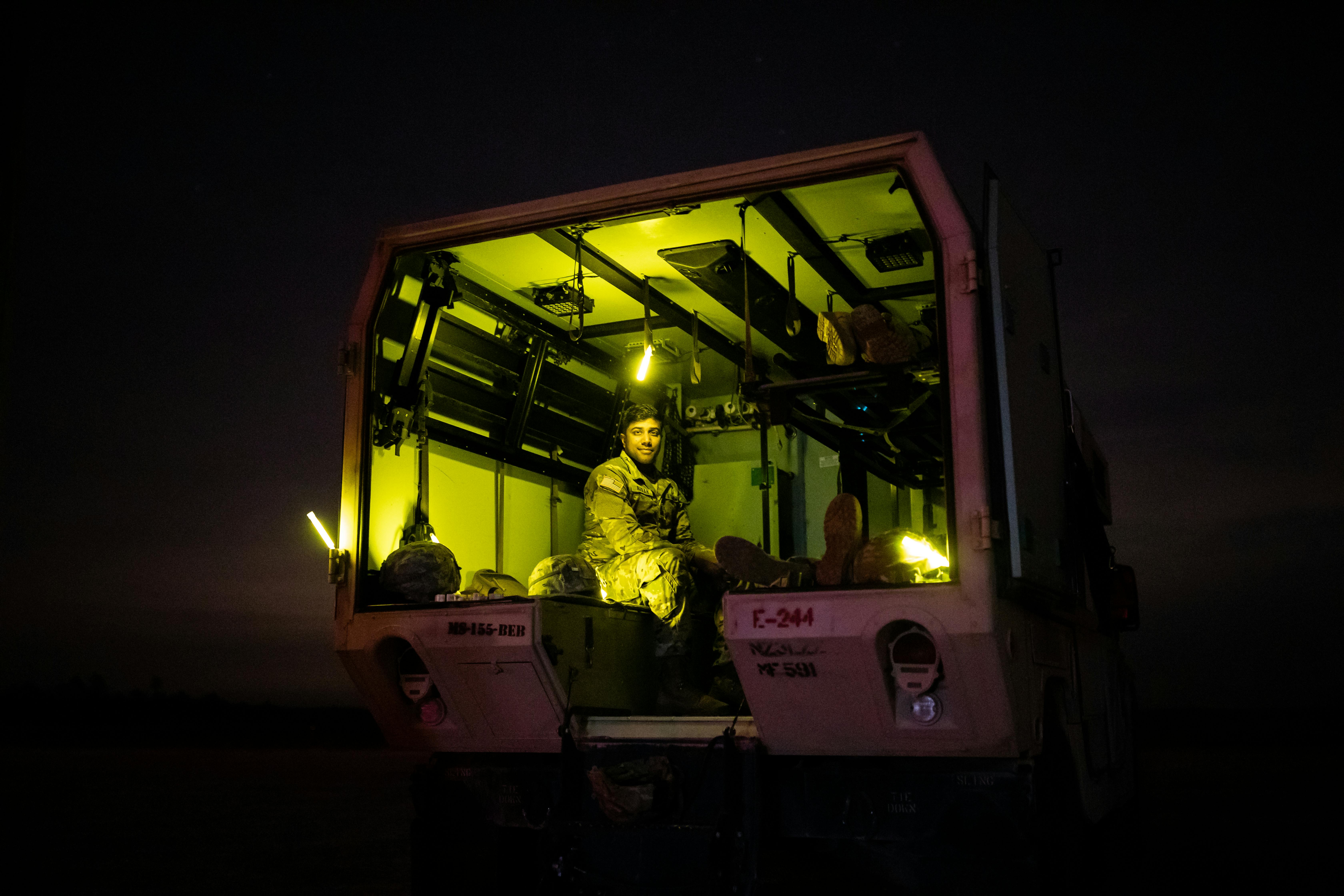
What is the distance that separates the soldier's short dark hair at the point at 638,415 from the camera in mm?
6727

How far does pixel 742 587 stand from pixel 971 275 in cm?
147

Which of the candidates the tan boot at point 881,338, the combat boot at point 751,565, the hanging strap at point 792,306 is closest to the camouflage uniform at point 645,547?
the combat boot at point 751,565

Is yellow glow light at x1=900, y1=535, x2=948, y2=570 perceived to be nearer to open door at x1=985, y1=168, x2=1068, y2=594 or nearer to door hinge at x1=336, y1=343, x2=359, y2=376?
open door at x1=985, y1=168, x2=1068, y2=594

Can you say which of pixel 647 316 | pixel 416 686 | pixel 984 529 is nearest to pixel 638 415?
pixel 647 316

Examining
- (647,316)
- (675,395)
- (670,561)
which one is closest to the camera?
(670,561)

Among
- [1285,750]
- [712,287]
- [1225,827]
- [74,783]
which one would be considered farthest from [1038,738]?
[1285,750]

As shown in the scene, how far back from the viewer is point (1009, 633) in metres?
4.19

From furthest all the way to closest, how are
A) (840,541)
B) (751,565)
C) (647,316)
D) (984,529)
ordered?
(647,316) → (751,565) → (840,541) → (984,529)

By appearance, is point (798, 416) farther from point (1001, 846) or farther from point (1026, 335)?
point (1001, 846)

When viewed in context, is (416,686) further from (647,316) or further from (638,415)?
(647,316)

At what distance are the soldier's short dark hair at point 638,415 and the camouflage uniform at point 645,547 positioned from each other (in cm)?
22

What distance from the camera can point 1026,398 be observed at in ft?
15.4

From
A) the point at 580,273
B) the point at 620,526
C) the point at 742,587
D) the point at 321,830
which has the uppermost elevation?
the point at 580,273

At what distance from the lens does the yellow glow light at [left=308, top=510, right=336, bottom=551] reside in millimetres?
5387
